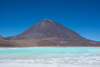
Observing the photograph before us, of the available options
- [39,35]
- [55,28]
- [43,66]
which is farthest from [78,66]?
[55,28]

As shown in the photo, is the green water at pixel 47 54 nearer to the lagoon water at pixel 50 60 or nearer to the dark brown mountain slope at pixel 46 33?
the lagoon water at pixel 50 60

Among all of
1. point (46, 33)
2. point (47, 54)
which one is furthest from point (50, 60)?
point (46, 33)

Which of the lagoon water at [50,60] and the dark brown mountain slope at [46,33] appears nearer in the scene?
the lagoon water at [50,60]

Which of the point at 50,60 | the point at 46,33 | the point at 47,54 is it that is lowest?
the point at 50,60

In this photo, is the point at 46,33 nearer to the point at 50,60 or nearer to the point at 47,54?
the point at 47,54

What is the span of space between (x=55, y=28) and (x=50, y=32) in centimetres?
1060

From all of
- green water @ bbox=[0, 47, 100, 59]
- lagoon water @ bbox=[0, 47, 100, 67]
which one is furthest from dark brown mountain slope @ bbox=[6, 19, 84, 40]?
lagoon water @ bbox=[0, 47, 100, 67]

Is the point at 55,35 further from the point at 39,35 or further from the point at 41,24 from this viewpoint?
the point at 41,24

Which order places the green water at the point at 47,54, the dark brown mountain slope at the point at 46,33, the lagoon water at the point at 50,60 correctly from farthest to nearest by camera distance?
the dark brown mountain slope at the point at 46,33
the green water at the point at 47,54
the lagoon water at the point at 50,60

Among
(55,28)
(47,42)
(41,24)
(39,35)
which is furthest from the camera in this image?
(41,24)

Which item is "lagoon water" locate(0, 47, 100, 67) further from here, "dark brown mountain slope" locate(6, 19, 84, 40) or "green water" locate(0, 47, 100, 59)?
"dark brown mountain slope" locate(6, 19, 84, 40)

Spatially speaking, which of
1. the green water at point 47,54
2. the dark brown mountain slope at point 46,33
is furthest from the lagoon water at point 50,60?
the dark brown mountain slope at point 46,33

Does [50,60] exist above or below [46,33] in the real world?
below

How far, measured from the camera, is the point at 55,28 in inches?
4771
